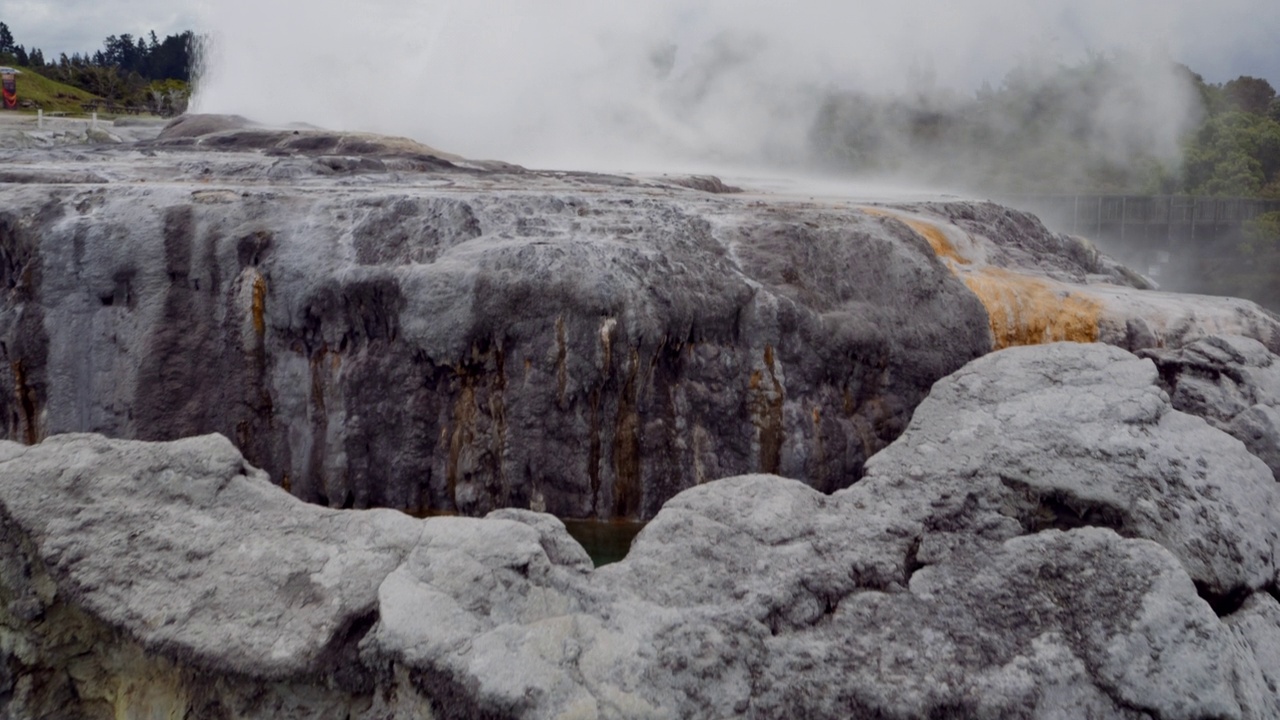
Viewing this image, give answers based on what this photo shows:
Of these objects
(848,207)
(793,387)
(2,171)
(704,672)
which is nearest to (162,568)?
(704,672)

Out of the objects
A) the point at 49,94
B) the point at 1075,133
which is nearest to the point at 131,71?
the point at 49,94

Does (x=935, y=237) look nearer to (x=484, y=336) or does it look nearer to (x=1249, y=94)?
(x=484, y=336)

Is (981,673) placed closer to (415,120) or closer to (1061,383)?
(1061,383)

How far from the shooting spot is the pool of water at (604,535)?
527 centimetres

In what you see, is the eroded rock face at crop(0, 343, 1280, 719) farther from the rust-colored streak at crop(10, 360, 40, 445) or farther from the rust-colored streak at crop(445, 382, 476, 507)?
the rust-colored streak at crop(10, 360, 40, 445)

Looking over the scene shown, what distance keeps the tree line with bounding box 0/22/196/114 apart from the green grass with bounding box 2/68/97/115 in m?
0.81

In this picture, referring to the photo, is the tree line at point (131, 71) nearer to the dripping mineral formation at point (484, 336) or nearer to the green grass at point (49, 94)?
the green grass at point (49, 94)

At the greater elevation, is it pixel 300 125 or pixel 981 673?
pixel 300 125

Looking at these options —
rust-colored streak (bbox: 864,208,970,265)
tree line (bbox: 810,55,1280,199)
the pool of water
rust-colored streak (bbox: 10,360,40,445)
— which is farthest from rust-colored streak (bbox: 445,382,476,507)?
tree line (bbox: 810,55,1280,199)

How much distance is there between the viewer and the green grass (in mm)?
26688

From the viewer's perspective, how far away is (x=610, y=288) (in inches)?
213

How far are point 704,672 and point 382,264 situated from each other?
11.1 ft

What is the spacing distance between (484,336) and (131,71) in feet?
132

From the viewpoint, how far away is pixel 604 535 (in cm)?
544
